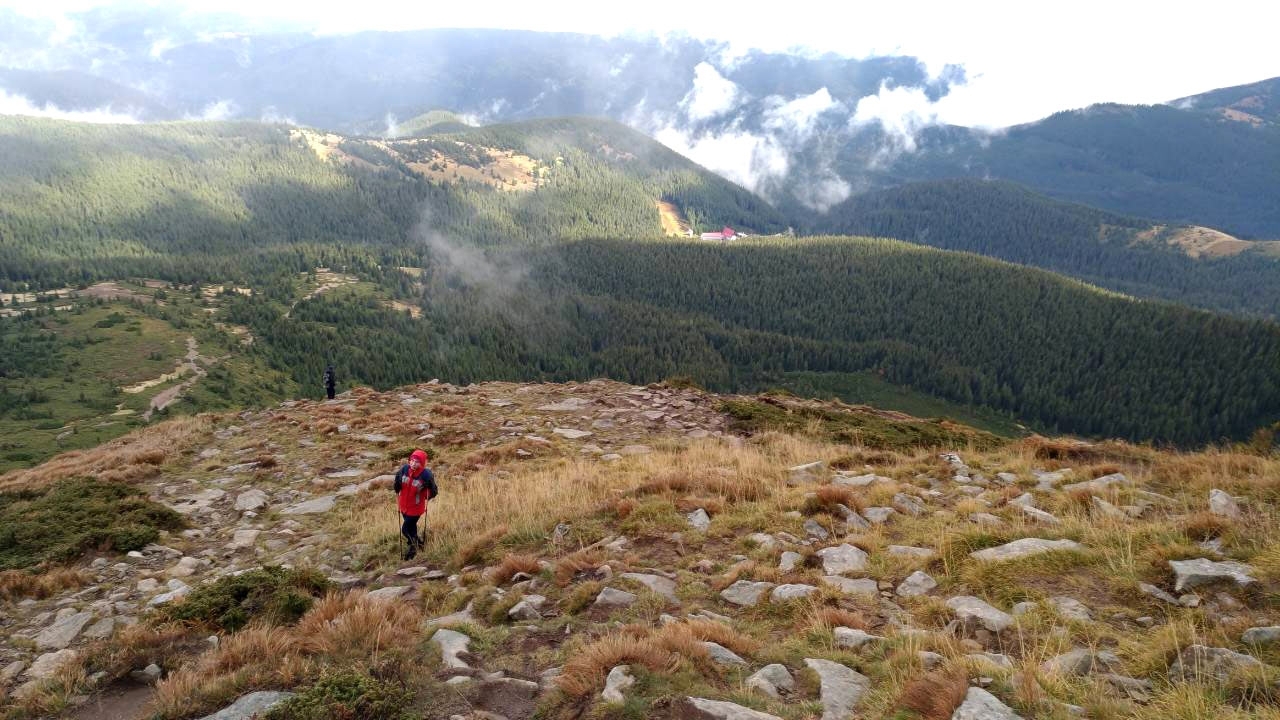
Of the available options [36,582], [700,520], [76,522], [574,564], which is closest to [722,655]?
[574,564]

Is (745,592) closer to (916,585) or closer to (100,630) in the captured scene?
(916,585)

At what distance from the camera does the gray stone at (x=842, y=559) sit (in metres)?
8.98

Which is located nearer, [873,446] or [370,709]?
[370,709]

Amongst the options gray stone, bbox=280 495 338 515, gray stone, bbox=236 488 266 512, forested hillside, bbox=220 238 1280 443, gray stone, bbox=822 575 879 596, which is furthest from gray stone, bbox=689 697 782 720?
forested hillside, bbox=220 238 1280 443

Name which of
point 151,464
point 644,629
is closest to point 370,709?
point 644,629

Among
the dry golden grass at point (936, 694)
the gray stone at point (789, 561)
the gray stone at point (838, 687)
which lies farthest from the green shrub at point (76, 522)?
the dry golden grass at point (936, 694)

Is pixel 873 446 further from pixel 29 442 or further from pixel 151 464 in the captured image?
pixel 29 442

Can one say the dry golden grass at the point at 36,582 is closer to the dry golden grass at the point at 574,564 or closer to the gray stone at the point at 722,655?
the dry golden grass at the point at 574,564

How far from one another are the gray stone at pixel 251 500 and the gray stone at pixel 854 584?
52.0 feet

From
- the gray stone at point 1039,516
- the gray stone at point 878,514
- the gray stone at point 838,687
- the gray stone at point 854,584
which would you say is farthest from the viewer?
the gray stone at point 878,514

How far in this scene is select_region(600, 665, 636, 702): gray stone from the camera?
18.4 feet

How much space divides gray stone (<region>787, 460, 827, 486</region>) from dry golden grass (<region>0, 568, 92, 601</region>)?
15145 mm

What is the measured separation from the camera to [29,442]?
6606cm

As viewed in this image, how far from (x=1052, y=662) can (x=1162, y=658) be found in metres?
0.98
